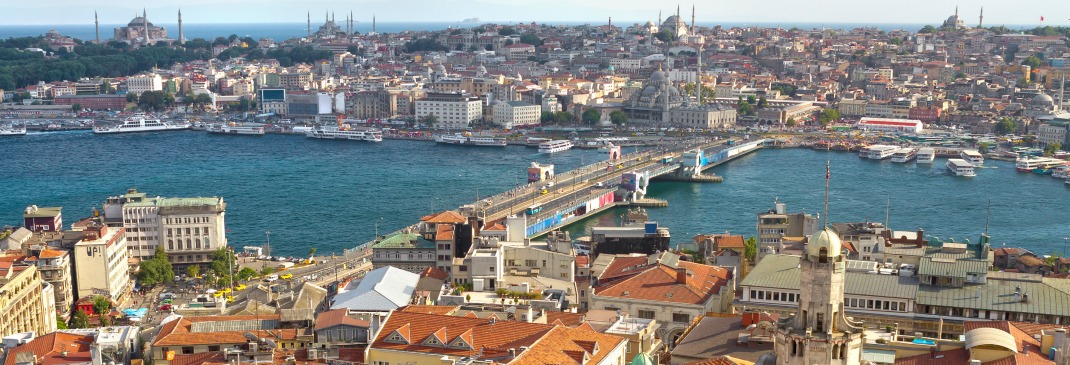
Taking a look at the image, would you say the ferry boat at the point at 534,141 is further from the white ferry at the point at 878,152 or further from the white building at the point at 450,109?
the white ferry at the point at 878,152

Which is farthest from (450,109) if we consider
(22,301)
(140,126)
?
(22,301)

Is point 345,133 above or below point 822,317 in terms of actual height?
below

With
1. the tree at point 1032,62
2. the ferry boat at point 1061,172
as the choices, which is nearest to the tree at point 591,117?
the ferry boat at point 1061,172

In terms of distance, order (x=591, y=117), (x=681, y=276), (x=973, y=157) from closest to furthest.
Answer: (x=681, y=276)
(x=973, y=157)
(x=591, y=117)

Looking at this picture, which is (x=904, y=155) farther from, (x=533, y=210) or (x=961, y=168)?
(x=533, y=210)

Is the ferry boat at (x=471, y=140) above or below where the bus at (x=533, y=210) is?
below

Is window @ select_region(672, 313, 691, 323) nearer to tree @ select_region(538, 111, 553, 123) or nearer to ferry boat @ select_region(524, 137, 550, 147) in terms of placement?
ferry boat @ select_region(524, 137, 550, 147)

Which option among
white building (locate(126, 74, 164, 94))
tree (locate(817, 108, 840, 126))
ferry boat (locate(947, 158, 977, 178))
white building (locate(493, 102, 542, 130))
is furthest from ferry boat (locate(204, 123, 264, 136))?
ferry boat (locate(947, 158, 977, 178))
